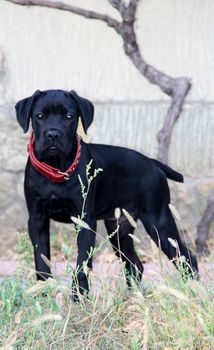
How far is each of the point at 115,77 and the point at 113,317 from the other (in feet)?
10.8

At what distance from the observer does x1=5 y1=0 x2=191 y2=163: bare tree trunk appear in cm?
729

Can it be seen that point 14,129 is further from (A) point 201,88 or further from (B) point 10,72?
(A) point 201,88

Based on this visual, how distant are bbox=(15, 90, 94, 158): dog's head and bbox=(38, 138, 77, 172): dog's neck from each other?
2.6 inches

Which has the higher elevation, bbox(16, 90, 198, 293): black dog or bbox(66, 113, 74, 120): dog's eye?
bbox(66, 113, 74, 120): dog's eye

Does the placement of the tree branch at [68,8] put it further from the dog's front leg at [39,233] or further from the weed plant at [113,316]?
the weed plant at [113,316]

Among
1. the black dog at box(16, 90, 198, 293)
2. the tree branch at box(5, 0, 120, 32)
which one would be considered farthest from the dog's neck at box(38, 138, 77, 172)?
the tree branch at box(5, 0, 120, 32)

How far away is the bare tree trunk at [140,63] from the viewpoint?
7.29 meters

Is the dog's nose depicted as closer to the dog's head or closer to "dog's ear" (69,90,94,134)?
the dog's head

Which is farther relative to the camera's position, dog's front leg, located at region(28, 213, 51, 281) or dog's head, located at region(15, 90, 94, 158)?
dog's front leg, located at region(28, 213, 51, 281)

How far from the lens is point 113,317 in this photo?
4.39m

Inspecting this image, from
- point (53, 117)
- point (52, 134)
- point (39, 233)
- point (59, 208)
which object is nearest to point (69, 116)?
point (53, 117)

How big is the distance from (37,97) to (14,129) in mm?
2141

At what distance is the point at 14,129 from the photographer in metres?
7.38

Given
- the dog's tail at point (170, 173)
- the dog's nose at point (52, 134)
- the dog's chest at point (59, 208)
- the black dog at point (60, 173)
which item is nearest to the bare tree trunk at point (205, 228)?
the dog's tail at point (170, 173)
